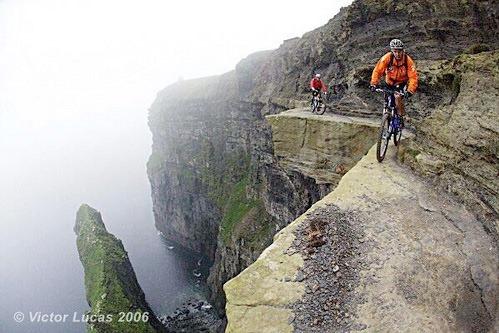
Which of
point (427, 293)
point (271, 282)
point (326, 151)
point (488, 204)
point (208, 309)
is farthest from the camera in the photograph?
point (208, 309)

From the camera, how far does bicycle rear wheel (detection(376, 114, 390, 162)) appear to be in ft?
49.1

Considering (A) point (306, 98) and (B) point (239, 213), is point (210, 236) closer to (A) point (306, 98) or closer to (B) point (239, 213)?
(B) point (239, 213)

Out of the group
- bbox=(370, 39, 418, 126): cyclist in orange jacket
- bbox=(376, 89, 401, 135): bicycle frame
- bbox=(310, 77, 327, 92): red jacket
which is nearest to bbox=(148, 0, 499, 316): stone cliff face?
bbox=(376, 89, 401, 135): bicycle frame

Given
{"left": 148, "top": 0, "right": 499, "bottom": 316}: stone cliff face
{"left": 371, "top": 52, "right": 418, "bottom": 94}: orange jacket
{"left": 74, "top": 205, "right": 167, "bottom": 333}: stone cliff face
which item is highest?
{"left": 371, "top": 52, "right": 418, "bottom": 94}: orange jacket

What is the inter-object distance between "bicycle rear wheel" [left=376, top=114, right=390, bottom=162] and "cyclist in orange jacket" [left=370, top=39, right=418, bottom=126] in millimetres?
962

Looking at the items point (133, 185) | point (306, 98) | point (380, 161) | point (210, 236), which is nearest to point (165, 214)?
point (210, 236)

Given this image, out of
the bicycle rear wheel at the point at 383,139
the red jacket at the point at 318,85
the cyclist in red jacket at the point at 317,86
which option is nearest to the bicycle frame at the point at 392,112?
the bicycle rear wheel at the point at 383,139

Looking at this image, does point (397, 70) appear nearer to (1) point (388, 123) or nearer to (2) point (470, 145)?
(1) point (388, 123)

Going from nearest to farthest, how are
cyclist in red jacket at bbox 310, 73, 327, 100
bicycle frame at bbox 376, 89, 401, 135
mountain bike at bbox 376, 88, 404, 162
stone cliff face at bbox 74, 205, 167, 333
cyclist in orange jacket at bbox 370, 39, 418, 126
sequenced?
cyclist in orange jacket at bbox 370, 39, 418, 126 → mountain bike at bbox 376, 88, 404, 162 → bicycle frame at bbox 376, 89, 401, 135 → cyclist in red jacket at bbox 310, 73, 327, 100 → stone cliff face at bbox 74, 205, 167, 333

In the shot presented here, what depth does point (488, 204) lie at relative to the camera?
37.6 ft

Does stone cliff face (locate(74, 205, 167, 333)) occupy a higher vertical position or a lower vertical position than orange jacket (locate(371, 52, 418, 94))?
lower

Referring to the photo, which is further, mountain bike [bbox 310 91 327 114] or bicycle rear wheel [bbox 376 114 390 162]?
mountain bike [bbox 310 91 327 114]

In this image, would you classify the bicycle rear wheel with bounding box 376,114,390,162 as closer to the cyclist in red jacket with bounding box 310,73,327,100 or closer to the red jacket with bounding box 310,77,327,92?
the cyclist in red jacket with bounding box 310,73,327,100

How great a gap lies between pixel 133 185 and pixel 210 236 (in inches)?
3559
